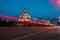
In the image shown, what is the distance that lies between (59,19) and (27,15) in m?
28.2

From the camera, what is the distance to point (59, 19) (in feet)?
653

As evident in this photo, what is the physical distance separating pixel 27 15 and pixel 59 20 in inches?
1121

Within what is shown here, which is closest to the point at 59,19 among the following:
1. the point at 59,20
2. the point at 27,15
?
the point at 59,20

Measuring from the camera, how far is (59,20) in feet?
655

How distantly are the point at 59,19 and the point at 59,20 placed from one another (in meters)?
1.16

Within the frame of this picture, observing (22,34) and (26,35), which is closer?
(26,35)

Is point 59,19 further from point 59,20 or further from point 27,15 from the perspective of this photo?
point 27,15

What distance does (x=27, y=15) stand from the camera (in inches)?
7746
